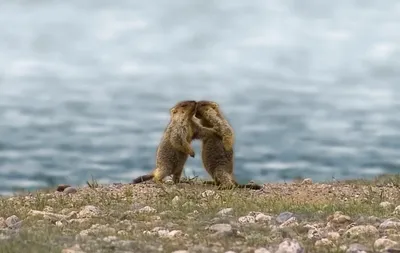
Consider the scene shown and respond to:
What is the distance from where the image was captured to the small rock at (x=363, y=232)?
9.08m

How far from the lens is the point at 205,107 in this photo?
1389 centimetres

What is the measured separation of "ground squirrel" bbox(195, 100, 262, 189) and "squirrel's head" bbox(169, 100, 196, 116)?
0.19 meters

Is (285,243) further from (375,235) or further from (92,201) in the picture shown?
(92,201)

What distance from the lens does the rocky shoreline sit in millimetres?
8617

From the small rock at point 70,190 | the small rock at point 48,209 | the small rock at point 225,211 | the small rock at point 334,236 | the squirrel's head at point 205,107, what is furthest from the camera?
the squirrel's head at point 205,107

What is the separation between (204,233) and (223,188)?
3921 millimetres

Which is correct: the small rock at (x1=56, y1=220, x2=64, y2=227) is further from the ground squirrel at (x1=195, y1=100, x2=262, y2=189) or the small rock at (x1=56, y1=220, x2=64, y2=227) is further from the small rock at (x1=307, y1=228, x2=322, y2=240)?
the ground squirrel at (x1=195, y1=100, x2=262, y2=189)

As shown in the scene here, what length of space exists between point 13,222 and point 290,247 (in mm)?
3538

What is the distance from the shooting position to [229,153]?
45.0 ft

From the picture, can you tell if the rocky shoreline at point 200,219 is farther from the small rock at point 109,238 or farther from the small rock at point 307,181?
the small rock at point 307,181

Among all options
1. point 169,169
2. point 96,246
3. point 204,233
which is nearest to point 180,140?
point 169,169

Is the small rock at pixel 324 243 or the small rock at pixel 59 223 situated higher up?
the small rock at pixel 59 223

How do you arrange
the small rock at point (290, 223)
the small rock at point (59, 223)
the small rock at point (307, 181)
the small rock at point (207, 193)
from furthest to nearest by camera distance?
the small rock at point (307, 181)
the small rock at point (207, 193)
the small rock at point (59, 223)
the small rock at point (290, 223)

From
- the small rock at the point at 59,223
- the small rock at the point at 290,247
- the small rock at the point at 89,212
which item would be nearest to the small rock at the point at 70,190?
the small rock at the point at 89,212
